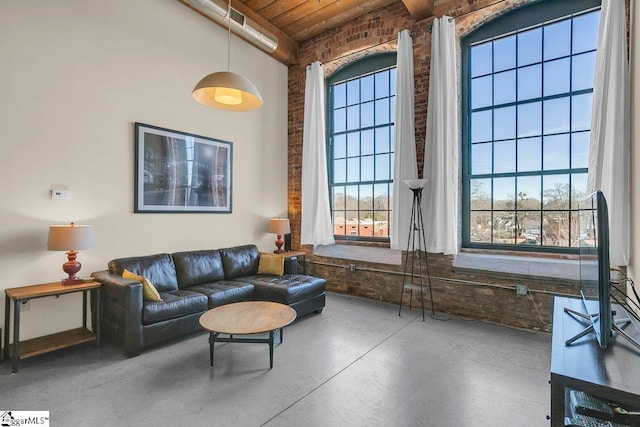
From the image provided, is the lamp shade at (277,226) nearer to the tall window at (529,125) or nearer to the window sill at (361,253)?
the window sill at (361,253)

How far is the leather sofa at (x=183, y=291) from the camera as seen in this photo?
291 cm

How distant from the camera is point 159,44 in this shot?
3986 mm

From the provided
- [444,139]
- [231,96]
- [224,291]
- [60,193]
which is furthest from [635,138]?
[60,193]

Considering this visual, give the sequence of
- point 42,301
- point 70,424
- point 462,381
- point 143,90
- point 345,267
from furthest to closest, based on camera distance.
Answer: point 345,267, point 143,90, point 42,301, point 462,381, point 70,424

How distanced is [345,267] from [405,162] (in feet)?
6.19

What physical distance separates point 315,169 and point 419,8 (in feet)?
8.62

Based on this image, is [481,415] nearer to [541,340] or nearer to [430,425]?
[430,425]

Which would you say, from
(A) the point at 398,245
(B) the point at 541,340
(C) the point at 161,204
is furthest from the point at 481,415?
(C) the point at 161,204

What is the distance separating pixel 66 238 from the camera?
9.43 ft

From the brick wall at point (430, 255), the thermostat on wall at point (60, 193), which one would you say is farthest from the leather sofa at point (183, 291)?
the brick wall at point (430, 255)

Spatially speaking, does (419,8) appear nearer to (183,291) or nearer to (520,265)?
(520,265)

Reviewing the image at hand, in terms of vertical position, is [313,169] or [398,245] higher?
[313,169]

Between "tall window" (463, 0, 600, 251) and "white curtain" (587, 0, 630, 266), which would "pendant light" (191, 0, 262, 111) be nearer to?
"tall window" (463, 0, 600, 251)

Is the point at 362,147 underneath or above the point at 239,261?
above
